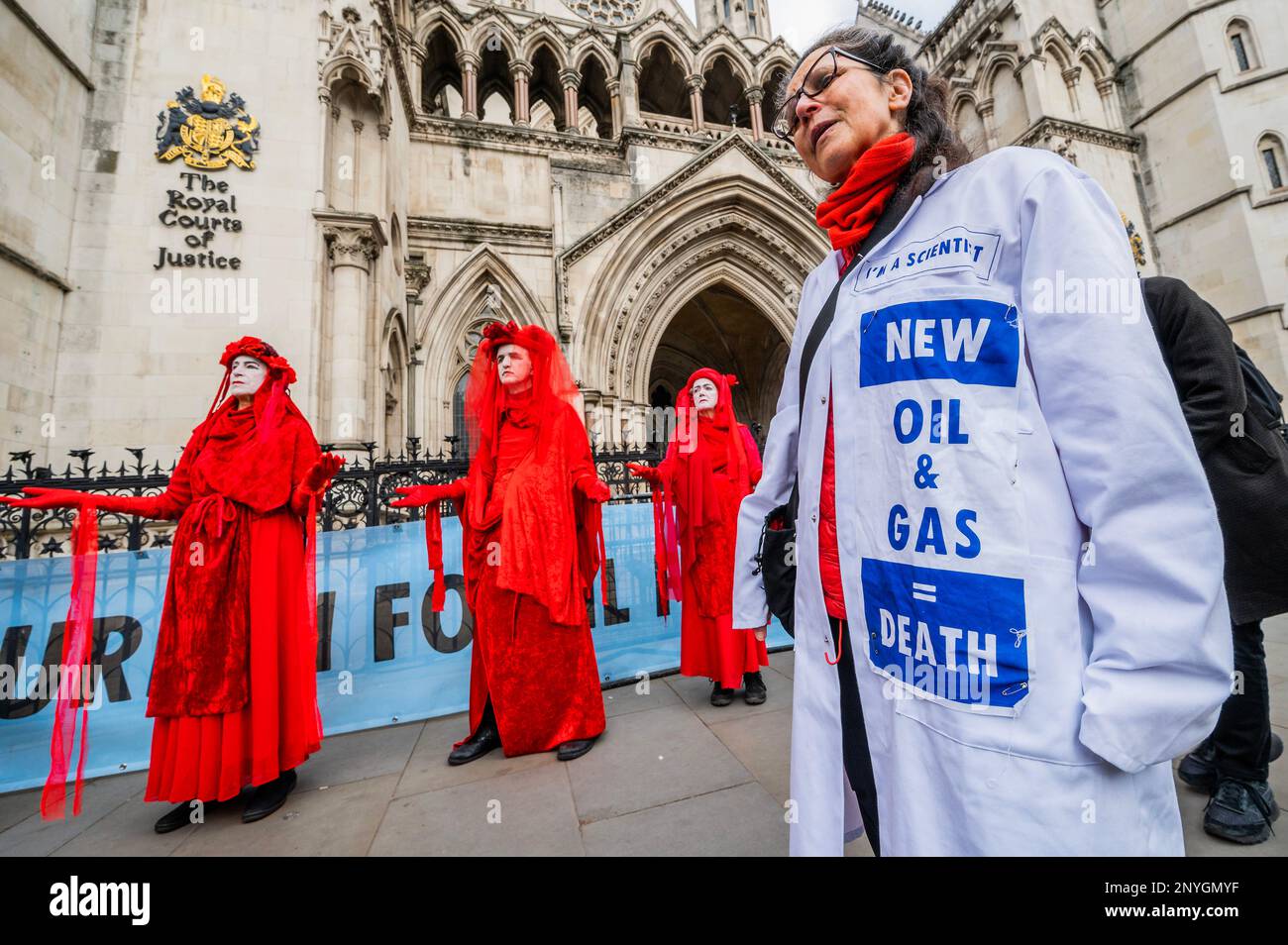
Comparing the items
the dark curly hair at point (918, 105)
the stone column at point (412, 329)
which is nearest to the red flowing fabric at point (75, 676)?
the dark curly hair at point (918, 105)

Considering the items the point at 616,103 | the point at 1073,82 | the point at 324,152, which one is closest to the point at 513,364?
the point at 324,152

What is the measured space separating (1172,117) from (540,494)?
21451 mm

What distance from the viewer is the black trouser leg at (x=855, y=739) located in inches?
50.0

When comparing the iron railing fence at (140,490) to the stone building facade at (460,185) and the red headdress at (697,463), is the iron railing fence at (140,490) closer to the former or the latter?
the red headdress at (697,463)

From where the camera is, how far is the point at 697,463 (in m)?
3.75

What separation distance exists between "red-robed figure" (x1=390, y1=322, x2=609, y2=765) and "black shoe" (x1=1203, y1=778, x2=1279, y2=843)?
2.65 metres

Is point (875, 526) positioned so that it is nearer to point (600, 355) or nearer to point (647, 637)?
point (647, 637)

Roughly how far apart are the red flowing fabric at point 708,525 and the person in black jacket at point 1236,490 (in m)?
2.14

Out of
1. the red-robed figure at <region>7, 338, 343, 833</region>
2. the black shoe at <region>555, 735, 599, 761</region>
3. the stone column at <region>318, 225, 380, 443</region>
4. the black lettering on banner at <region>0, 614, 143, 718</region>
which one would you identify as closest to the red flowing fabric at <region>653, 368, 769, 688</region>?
the black shoe at <region>555, 735, 599, 761</region>

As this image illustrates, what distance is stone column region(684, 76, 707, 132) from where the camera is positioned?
565 inches

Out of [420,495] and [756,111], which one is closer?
[420,495]

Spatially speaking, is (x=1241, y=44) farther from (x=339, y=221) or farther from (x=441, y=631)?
(x=441, y=631)

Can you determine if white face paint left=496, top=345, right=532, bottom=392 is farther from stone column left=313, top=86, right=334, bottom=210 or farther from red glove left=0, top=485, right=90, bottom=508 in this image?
stone column left=313, top=86, right=334, bottom=210
